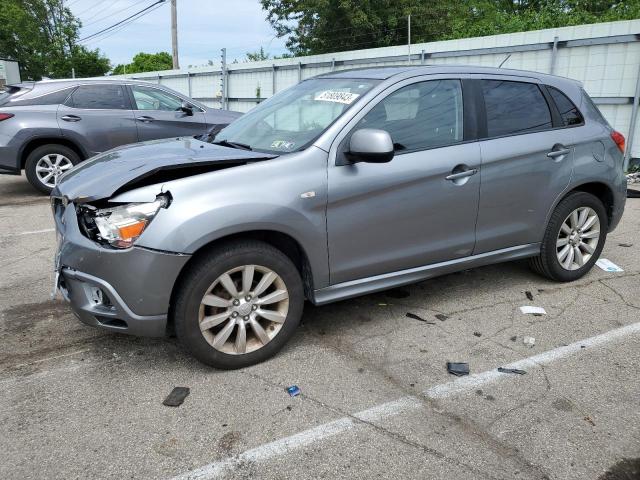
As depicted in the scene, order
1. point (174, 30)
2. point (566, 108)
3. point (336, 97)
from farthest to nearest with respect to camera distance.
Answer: point (174, 30), point (566, 108), point (336, 97)

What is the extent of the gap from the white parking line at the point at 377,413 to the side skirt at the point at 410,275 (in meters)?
0.79

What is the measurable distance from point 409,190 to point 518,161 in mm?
1038

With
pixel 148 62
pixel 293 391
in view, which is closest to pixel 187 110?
pixel 293 391

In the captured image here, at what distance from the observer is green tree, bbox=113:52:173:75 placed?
71.0 m

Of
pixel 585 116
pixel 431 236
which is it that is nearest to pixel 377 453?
pixel 431 236

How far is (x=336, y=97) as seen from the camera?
12.3 ft

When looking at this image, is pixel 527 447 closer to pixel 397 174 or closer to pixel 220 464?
pixel 220 464

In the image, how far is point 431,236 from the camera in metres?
3.76

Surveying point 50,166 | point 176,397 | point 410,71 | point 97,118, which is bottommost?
point 176,397

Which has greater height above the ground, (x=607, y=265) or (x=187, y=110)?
(x=187, y=110)

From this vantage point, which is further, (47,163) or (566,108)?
(47,163)

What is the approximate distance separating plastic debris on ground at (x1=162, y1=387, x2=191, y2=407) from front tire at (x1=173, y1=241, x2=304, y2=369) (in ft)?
0.66

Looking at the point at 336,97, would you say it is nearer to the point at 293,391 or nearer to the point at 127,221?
the point at 127,221

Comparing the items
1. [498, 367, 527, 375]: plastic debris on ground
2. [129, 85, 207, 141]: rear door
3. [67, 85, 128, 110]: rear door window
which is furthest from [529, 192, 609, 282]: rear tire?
[67, 85, 128, 110]: rear door window
